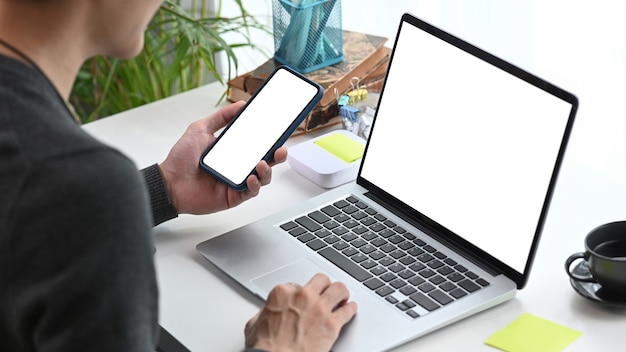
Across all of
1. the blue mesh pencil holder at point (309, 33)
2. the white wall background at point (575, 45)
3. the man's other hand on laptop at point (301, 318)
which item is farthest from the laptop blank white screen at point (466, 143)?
the white wall background at point (575, 45)

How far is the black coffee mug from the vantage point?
111 centimetres

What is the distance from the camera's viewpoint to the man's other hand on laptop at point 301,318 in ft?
3.46

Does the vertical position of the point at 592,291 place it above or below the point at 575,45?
below

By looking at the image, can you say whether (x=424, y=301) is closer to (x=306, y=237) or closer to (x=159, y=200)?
(x=306, y=237)

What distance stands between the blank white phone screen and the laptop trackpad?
175 mm

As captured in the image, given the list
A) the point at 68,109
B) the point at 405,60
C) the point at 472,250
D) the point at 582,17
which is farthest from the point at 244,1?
the point at 68,109

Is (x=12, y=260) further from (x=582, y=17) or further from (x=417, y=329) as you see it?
(x=582, y=17)

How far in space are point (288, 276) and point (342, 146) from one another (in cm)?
38

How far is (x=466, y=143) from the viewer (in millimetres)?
1234

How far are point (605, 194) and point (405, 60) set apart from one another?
15.3 inches

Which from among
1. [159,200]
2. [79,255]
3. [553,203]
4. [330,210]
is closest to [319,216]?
[330,210]

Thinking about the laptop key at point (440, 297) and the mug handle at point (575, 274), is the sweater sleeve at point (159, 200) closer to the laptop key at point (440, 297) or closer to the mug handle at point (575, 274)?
the laptop key at point (440, 297)

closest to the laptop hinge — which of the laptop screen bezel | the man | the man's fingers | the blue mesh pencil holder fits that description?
the laptop screen bezel

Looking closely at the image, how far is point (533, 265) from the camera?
1.25 meters
